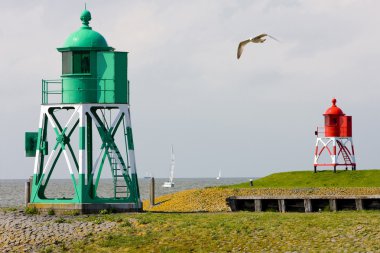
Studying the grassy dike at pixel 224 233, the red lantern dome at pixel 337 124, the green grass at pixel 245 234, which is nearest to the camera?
the green grass at pixel 245 234

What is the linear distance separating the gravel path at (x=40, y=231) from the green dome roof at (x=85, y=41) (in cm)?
957

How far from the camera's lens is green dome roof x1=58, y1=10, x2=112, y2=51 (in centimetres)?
5078

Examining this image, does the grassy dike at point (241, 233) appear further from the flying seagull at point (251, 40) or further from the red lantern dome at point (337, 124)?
the red lantern dome at point (337, 124)

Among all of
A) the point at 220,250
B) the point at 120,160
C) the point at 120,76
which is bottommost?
the point at 220,250

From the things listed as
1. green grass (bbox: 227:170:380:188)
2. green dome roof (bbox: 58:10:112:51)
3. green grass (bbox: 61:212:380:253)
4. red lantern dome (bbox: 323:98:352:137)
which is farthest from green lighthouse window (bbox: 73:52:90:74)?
red lantern dome (bbox: 323:98:352:137)

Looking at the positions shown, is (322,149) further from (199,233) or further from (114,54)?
(199,233)

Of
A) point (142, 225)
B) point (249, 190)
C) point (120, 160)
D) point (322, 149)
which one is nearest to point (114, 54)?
point (120, 160)

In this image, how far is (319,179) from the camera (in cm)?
7631

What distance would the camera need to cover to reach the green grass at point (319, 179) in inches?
2864

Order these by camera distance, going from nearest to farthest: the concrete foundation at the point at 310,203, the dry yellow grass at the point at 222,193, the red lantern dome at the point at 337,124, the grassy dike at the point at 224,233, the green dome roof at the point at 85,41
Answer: the grassy dike at the point at 224,233, the concrete foundation at the point at 310,203, the green dome roof at the point at 85,41, the dry yellow grass at the point at 222,193, the red lantern dome at the point at 337,124

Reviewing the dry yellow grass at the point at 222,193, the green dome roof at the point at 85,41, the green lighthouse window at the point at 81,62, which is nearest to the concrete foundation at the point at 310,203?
the dry yellow grass at the point at 222,193

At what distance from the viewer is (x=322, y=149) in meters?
85.8

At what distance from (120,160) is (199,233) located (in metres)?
10.1

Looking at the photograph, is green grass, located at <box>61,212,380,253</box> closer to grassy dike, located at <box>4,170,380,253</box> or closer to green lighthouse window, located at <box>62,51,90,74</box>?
grassy dike, located at <box>4,170,380,253</box>
